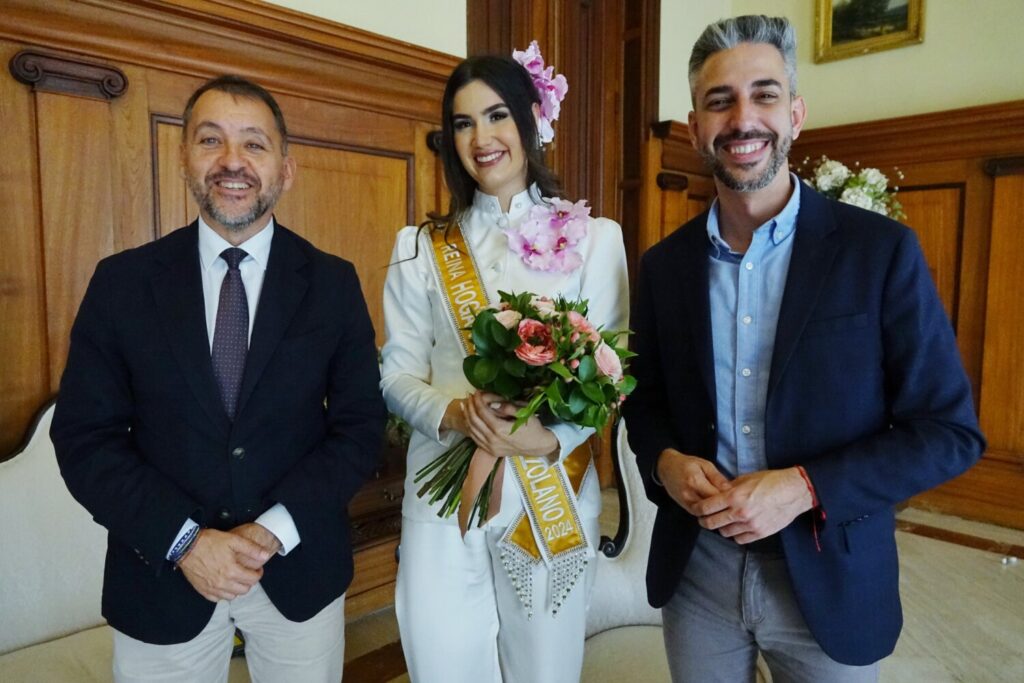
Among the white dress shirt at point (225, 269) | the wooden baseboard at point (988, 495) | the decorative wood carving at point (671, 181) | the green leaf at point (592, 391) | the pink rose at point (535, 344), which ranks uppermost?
the decorative wood carving at point (671, 181)

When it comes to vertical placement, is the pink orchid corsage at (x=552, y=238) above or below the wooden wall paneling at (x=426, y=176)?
below

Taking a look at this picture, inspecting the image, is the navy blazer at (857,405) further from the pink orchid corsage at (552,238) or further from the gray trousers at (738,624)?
the pink orchid corsage at (552,238)

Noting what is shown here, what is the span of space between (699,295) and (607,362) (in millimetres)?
249

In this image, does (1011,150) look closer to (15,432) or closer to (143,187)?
(143,187)

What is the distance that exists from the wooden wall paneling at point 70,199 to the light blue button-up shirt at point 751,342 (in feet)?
→ 6.72

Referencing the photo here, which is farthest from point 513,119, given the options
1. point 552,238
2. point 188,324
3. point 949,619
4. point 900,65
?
point 900,65

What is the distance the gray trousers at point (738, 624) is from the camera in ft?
3.89

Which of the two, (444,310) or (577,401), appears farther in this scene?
(444,310)

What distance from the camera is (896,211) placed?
407cm

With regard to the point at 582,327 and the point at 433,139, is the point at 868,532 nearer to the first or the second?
the point at 582,327

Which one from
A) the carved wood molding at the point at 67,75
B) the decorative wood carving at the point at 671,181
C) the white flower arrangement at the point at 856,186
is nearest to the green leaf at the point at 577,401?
the carved wood molding at the point at 67,75

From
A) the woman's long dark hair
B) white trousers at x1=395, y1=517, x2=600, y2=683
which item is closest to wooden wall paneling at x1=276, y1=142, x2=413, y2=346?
the woman's long dark hair

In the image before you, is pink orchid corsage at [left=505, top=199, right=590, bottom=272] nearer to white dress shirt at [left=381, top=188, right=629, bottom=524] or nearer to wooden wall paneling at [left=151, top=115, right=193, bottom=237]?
white dress shirt at [left=381, top=188, right=629, bottom=524]

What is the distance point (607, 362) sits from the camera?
1152mm
